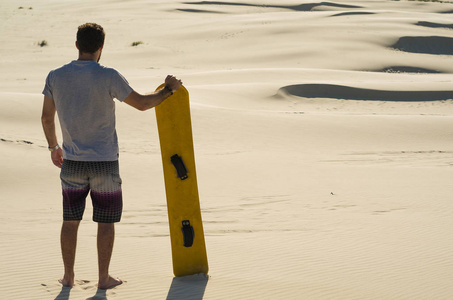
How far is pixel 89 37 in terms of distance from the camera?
398 cm

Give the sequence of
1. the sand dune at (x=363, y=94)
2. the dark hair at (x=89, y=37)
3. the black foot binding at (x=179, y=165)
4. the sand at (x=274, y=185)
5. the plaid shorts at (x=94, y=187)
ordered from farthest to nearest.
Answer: the sand dune at (x=363, y=94), the sand at (x=274, y=185), the black foot binding at (x=179, y=165), the plaid shorts at (x=94, y=187), the dark hair at (x=89, y=37)

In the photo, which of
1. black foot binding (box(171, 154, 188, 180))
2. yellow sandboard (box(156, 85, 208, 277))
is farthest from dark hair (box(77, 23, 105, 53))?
black foot binding (box(171, 154, 188, 180))

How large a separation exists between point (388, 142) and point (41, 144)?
20.6ft

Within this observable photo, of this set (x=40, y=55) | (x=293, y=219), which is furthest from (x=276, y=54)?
(x=293, y=219)

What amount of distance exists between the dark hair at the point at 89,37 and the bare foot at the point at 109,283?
1.56 metres

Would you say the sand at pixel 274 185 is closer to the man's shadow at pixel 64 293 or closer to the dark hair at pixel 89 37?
the man's shadow at pixel 64 293

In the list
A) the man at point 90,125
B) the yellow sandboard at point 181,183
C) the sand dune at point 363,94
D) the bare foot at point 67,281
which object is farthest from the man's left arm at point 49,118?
the sand dune at point 363,94

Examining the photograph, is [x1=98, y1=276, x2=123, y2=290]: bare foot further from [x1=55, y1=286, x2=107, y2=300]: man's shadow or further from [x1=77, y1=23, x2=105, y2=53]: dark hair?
[x1=77, y1=23, x2=105, y2=53]: dark hair

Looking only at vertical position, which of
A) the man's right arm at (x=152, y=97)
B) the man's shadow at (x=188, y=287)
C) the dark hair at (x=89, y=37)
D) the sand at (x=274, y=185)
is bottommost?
the sand at (x=274, y=185)

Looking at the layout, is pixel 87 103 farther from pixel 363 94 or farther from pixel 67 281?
pixel 363 94

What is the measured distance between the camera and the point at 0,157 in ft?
29.2

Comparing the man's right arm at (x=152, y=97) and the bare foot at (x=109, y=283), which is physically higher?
the man's right arm at (x=152, y=97)

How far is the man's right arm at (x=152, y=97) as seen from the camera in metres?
4.05

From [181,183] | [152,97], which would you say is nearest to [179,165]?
[181,183]
